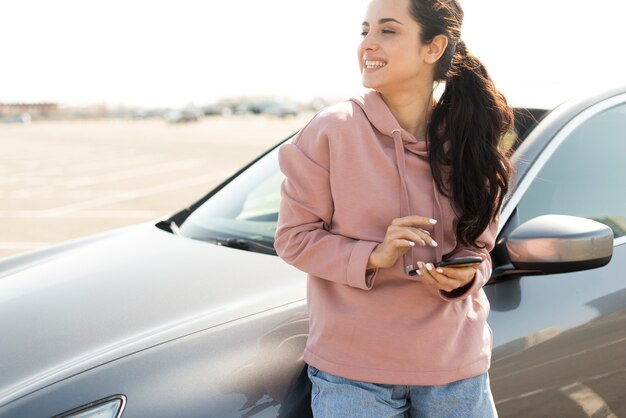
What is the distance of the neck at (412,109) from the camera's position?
184 centimetres

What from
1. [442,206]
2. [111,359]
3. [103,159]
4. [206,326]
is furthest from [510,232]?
[103,159]

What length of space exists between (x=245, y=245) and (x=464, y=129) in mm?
1081

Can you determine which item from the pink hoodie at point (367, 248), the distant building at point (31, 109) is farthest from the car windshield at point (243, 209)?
the distant building at point (31, 109)

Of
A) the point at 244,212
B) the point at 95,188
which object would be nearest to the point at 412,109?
the point at 244,212

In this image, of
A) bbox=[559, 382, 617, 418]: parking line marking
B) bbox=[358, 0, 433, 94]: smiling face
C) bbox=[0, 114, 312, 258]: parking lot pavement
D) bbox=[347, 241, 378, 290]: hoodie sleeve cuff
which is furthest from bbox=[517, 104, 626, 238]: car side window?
bbox=[0, 114, 312, 258]: parking lot pavement

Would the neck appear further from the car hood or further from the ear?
the car hood

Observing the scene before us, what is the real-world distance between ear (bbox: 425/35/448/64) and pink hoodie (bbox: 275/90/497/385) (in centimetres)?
17

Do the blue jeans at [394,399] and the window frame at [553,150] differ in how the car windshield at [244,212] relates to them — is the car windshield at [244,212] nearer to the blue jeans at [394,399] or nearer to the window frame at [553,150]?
the window frame at [553,150]

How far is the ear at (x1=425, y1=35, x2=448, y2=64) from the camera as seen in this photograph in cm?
181

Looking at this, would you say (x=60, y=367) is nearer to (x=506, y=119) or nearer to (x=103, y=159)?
(x=506, y=119)

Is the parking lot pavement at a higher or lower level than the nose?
lower

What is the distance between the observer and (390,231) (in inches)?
64.1

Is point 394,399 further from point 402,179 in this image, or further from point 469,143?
point 469,143

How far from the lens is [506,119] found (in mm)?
1925
